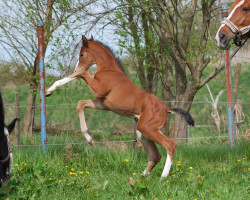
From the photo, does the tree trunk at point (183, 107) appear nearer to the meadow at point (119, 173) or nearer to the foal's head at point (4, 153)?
the meadow at point (119, 173)

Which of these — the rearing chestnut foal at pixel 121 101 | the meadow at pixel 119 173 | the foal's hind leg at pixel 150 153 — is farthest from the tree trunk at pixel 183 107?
the rearing chestnut foal at pixel 121 101

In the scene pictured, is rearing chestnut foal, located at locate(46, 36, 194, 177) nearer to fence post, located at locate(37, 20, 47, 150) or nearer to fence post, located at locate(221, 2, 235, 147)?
fence post, located at locate(37, 20, 47, 150)

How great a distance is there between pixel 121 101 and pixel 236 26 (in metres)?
1.95

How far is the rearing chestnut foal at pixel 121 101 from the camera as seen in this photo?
6383mm

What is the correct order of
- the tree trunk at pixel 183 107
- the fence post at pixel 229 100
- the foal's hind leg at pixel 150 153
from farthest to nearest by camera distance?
the tree trunk at pixel 183 107 < the fence post at pixel 229 100 < the foal's hind leg at pixel 150 153

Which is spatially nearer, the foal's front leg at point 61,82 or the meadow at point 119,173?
the meadow at point 119,173

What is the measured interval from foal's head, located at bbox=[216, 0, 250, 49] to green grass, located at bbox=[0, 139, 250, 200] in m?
1.87

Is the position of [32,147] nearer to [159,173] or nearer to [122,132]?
[159,173]

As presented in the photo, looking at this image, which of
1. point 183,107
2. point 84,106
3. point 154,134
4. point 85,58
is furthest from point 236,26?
point 183,107

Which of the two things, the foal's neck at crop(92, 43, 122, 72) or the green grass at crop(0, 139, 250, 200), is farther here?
the foal's neck at crop(92, 43, 122, 72)

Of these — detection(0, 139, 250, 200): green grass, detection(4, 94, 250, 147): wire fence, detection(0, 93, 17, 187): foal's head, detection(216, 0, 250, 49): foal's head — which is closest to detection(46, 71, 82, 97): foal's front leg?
detection(0, 139, 250, 200): green grass

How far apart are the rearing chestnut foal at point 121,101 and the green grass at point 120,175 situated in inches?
20.9

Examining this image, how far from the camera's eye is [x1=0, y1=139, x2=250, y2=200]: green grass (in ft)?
16.4

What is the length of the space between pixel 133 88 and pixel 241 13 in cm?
190
